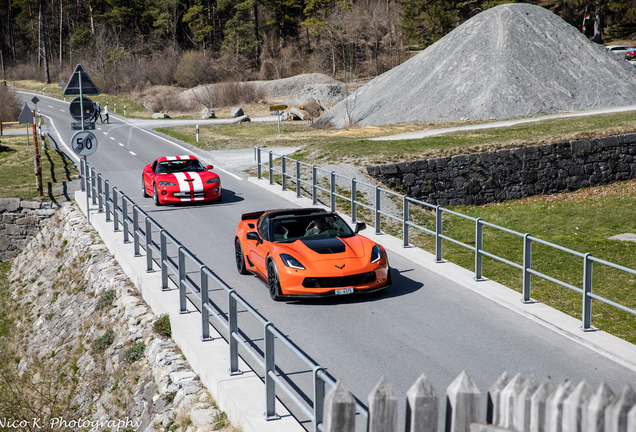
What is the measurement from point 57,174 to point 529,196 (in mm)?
18721

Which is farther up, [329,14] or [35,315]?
[329,14]

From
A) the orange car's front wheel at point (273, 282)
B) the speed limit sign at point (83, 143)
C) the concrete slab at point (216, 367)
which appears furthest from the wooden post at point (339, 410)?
the speed limit sign at point (83, 143)

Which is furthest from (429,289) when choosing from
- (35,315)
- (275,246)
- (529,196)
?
(529,196)

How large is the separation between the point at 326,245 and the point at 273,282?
102 cm

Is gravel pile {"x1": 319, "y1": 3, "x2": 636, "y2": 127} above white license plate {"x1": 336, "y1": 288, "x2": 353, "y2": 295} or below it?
above

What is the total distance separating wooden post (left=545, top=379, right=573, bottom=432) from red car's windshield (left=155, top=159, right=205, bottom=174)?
16466 millimetres

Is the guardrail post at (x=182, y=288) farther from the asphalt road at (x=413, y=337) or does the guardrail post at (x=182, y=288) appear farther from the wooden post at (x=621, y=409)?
the wooden post at (x=621, y=409)

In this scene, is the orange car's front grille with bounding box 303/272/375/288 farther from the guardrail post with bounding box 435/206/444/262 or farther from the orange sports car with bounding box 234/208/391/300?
the guardrail post with bounding box 435/206/444/262

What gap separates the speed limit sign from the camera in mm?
15719

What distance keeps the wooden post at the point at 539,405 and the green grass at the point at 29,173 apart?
796 inches

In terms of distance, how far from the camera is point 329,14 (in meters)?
90.7

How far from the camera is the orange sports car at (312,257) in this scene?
961 cm

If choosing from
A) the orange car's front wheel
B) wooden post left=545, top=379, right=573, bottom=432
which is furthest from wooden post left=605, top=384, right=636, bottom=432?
the orange car's front wheel

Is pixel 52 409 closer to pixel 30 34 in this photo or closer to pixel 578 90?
pixel 578 90
